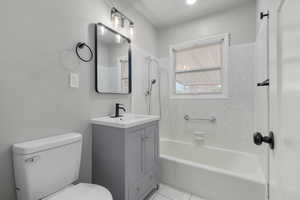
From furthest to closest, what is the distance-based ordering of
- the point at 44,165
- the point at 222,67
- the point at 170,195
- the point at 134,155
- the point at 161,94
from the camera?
the point at 161,94 < the point at 222,67 < the point at 170,195 < the point at 134,155 < the point at 44,165

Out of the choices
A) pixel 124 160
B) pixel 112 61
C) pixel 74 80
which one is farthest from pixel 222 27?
pixel 124 160

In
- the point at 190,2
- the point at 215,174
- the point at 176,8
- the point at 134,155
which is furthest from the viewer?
the point at 176,8

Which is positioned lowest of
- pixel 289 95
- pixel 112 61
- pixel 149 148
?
pixel 149 148

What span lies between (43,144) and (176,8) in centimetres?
242

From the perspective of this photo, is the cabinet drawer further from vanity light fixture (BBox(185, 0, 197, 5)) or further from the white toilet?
vanity light fixture (BBox(185, 0, 197, 5))

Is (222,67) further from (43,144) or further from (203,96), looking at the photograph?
(43,144)

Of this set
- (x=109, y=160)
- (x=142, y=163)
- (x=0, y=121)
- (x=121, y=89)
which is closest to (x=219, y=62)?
(x=121, y=89)

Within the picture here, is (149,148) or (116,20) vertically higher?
(116,20)

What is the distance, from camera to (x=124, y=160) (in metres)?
1.27

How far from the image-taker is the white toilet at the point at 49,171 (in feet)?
3.02

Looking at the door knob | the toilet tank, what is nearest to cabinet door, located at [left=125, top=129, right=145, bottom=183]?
the toilet tank

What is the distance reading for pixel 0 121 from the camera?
3.03 ft

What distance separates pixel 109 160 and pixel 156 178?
2.42ft

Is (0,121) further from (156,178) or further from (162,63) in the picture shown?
(162,63)
